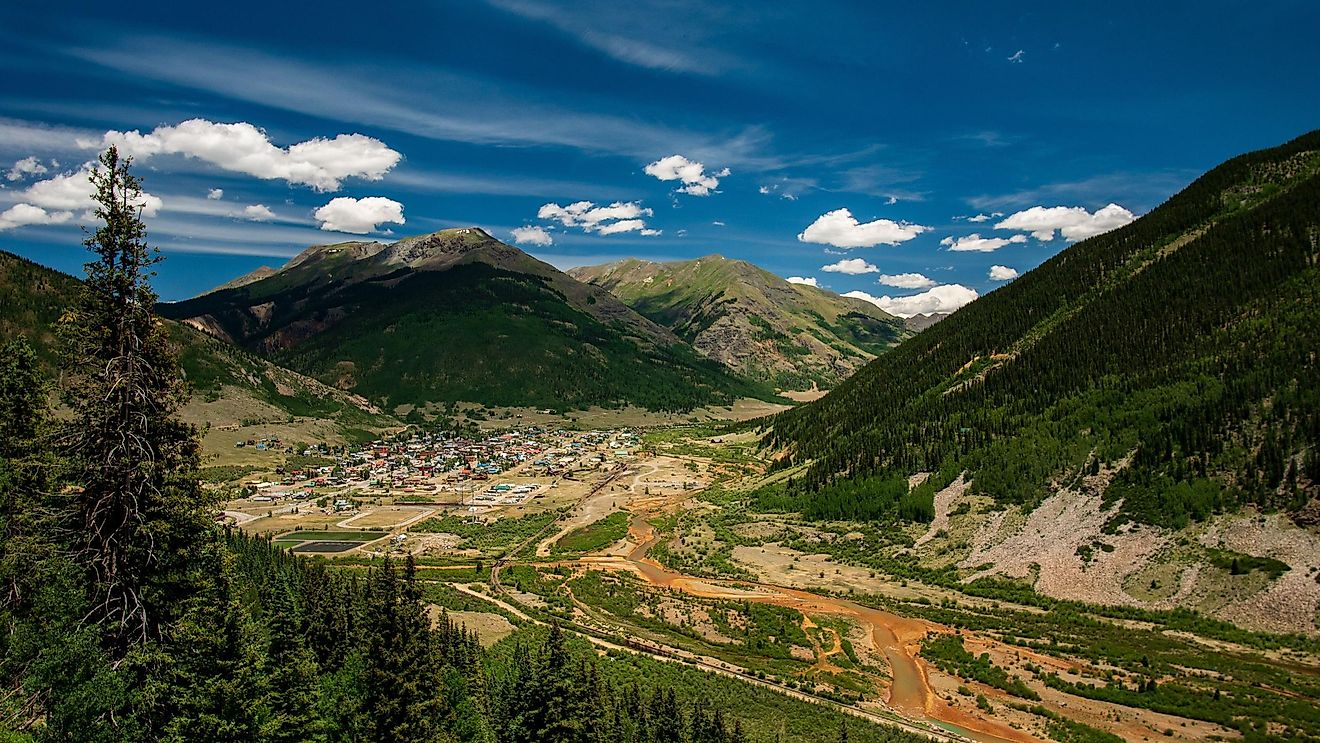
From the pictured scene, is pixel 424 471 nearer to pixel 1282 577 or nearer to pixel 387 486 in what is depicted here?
pixel 387 486

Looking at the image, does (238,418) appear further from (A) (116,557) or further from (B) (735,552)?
(A) (116,557)

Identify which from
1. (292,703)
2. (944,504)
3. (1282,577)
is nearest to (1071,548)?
(1282,577)

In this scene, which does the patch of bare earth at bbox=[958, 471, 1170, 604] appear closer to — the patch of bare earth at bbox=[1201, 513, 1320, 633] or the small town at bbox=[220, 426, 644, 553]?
the patch of bare earth at bbox=[1201, 513, 1320, 633]

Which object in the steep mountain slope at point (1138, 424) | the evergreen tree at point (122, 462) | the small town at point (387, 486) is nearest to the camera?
the evergreen tree at point (122, 462)

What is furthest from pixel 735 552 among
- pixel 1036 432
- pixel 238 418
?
pixel 238 418

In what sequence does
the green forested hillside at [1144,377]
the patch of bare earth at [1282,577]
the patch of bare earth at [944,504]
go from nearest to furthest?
the patch of bare earth at [1282,577] → the green forested hillside at [1144,377] → the patch of bare earth at [944,504]

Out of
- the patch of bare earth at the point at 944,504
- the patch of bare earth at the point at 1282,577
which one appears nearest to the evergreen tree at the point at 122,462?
the patch of bare earth at the point at 1282,577

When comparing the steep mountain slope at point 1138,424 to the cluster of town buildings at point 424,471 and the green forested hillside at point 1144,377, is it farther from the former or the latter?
the cluster of town buildings at point 424,471

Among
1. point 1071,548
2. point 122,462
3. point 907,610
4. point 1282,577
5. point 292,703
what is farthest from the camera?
point 1071,548
